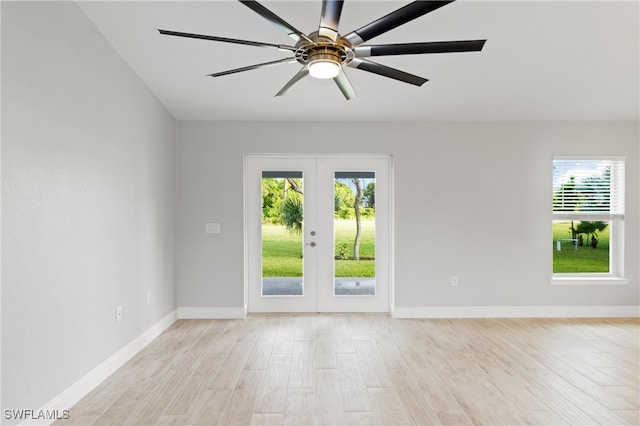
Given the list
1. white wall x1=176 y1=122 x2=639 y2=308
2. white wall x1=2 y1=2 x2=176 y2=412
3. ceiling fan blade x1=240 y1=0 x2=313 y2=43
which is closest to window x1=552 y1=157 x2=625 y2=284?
white wall x1=176 y1=122 x2=639 y2=308

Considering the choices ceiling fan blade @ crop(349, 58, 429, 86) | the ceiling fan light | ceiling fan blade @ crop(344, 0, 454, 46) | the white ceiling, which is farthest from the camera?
the white ceiling

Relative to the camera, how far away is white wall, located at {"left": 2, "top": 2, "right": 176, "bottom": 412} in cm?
212

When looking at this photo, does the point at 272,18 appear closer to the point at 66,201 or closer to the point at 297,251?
the point at 66,201

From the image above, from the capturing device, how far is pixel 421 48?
2033 millimetres

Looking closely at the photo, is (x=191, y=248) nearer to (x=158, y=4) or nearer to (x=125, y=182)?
(x=125, y=182)

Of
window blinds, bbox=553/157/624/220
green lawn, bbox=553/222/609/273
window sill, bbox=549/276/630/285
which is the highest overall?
window blinds, bbox=553/157/624/220

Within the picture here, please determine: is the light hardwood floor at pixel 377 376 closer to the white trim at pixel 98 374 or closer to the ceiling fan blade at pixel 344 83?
the white trim at pixel 98 374

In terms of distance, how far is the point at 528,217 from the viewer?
4703mm

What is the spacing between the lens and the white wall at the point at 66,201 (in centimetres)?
212

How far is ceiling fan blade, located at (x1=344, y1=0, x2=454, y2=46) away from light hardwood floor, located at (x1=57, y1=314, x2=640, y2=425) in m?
2.22

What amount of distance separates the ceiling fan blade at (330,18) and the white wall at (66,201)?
1720 mm

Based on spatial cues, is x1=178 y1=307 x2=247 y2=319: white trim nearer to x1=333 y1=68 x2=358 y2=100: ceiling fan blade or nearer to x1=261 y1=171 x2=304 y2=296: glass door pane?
x1=261 y1=171 x2=304 y2=296: glass door pane

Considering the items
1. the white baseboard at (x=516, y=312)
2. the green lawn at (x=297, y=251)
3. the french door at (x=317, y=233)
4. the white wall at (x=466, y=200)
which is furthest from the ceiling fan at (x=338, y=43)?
the white baseboard at (x=516, y=312)

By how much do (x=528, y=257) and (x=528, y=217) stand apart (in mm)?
493
